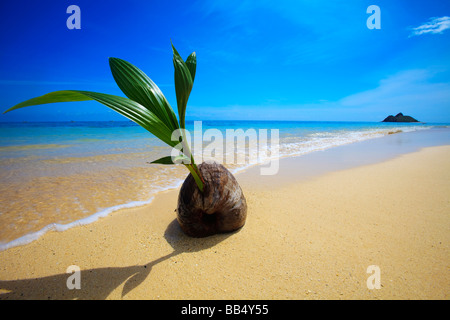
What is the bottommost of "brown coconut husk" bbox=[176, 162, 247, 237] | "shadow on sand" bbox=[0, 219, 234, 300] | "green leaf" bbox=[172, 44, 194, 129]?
"shadow on sand" bbox=[0, 219, 234, 300]

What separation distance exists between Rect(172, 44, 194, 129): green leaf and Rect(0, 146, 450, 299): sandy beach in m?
1.20

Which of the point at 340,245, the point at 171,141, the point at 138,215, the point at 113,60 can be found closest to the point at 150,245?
the point at 138,215

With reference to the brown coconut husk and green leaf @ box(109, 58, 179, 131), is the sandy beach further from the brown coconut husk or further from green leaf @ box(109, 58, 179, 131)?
green leaf @ box(109, 58, 179, 131)

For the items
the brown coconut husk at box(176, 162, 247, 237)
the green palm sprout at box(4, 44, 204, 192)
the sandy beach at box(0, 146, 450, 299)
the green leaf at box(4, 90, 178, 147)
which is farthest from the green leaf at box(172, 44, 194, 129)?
the sandy beach at box(0, 146, 450, 299)

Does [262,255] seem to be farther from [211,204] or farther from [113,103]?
[113,103]

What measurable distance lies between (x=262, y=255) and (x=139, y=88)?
5.16 ft

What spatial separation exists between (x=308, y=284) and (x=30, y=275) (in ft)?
6.79

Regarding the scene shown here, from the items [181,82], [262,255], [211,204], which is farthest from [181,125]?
[262,255]

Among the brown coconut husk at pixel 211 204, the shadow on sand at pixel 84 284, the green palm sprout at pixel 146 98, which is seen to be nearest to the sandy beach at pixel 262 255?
the shadow on sand at pixel 84 284

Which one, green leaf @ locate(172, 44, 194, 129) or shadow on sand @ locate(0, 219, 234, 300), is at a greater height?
green leaf @ locate(172, 44, 194, 129)

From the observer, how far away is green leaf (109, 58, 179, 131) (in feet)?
3.59

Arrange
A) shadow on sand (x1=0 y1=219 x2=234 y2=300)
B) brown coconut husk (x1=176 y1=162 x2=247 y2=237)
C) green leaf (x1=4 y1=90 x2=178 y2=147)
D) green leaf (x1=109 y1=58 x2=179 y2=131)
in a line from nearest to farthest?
1. green leaf (x1=4 y1=90 x2=178 y2=147)
2. green leaf (x1=109 y1=58 x2=179 y2=131)
3. shadow on sand (x1=0 y1=219 x2=234 y2=300)
4. brown coconut husk (x1=176 y1=162 x2=247 y2=237)
